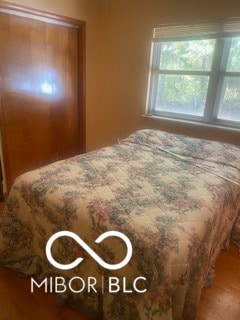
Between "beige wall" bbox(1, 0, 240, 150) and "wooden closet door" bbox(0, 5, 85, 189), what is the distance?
18cm

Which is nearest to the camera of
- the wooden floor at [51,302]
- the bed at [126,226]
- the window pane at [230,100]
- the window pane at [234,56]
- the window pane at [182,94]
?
the bed at [126,226]

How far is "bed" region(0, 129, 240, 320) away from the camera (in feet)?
3.34

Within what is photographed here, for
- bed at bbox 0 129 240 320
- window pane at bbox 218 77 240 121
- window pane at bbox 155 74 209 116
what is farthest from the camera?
window pane at bbox 155 74 209 116

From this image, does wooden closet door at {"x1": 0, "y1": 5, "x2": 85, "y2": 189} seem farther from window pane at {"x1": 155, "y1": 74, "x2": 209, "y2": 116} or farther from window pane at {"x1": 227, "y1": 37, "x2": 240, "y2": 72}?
→ window pane at {"x1": 227, "y1": 37, "x2": 240, "y2": 72}

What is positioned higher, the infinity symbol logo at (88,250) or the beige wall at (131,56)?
the beige wall at (131,56)

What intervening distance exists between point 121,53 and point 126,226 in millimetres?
2394

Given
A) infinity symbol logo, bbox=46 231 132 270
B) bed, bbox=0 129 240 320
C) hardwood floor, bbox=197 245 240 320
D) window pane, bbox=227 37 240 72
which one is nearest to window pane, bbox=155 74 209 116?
window pane, bbox=227 37 240 72

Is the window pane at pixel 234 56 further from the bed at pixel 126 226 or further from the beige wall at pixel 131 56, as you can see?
the bed at pixel 126 226

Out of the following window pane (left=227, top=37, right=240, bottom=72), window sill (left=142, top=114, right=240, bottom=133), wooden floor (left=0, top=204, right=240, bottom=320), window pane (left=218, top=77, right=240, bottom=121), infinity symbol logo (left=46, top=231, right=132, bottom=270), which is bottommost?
wooden floor (left=0, top=204, right=240, bottom=320)

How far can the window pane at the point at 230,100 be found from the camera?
90.1 inches

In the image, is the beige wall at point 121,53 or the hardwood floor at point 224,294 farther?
the beige wall at point 121,53

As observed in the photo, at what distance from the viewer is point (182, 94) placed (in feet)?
8.59

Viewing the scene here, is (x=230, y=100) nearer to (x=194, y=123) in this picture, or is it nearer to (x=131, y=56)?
(x=194, y=123)

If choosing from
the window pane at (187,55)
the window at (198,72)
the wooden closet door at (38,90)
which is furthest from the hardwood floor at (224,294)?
the wooden closet door at (38,90)
